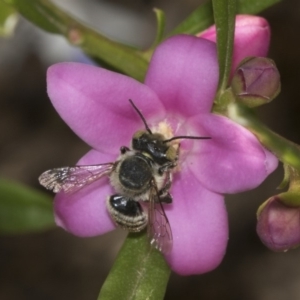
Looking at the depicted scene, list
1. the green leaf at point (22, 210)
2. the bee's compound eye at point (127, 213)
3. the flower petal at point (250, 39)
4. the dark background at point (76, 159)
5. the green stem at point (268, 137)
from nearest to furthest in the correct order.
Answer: the green stem at point (268, 137)
the bee's compound eye at point (127, 213)
the flower petal at point (250, 39)
the green leaf at point (22, 210)
the dark background at point (76, 159)

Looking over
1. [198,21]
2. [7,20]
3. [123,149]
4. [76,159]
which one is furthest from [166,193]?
[76,159]

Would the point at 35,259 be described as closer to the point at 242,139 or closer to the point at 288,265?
the point at 288,265

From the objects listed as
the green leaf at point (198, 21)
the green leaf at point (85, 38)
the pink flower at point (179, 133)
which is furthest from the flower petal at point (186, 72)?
the green leaf at point (198, 21)

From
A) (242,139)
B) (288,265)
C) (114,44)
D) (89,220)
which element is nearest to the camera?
(242,139)

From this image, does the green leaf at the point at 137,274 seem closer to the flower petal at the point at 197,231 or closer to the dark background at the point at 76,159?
the flower petal at the point at 197,231

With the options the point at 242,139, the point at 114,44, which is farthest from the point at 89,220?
the point at 114,44
